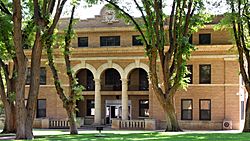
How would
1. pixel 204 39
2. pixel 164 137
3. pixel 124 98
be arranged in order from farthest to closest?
pixel 124 98 → pixel 204 39 → pixel 164 137

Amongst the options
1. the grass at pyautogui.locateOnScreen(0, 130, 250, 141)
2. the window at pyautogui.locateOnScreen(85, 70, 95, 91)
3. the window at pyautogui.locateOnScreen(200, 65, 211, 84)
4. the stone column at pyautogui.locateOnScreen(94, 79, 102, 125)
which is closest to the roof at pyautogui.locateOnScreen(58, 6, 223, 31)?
the window at pyautogui.locateOnScreen(85, 70, 95, 91)

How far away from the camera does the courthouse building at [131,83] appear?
165 ft

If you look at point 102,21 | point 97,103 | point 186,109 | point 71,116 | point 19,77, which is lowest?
point 71,116

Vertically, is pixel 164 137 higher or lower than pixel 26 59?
lower

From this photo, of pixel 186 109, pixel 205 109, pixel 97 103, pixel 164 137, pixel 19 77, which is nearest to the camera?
pixel 19 77

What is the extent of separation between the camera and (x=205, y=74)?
168 feet

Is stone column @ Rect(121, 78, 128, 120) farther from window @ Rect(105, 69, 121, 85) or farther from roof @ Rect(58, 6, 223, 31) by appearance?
roof @ Rect(58, 6, 223, 31)

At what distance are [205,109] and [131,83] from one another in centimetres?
867

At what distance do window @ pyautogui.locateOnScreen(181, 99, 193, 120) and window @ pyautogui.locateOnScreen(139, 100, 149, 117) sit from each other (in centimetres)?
421

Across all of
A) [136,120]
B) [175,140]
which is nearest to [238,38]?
[175,140]

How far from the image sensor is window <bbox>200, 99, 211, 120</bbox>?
50.9 meters

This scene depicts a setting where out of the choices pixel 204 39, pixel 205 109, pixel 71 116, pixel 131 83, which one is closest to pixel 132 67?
pixel 131 83

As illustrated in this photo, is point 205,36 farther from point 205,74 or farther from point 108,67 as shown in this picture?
point 108,67

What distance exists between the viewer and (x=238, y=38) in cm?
3559
